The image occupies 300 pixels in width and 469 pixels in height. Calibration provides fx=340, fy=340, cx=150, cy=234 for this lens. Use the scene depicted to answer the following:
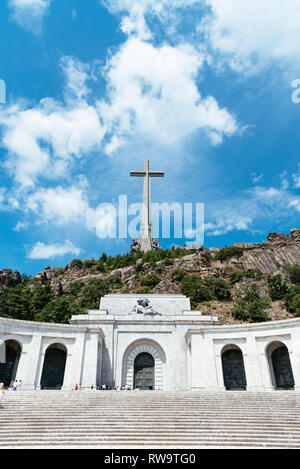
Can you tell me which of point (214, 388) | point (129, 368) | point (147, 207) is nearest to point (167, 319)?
point (129, 368)

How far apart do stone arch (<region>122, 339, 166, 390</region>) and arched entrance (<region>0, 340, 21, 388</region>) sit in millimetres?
8715

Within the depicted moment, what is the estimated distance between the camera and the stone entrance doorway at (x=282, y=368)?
83.4 feet

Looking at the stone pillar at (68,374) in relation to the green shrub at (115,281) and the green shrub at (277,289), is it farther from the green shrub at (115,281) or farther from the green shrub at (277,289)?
the green shrub at (115,281)

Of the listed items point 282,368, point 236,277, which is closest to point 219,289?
point 236,277

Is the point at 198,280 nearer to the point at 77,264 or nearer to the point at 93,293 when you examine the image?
the point at 93,293

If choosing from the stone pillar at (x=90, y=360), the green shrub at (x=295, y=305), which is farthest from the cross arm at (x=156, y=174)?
the stone pillar at (x=90, y=360)

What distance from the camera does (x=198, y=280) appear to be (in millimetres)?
64688

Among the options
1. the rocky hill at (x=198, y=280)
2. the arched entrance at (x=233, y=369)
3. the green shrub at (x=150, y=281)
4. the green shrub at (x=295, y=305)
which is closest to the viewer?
the arched entrance at (x=233, y=369)

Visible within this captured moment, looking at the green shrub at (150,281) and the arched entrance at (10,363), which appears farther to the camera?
the green shrub at (150,281)

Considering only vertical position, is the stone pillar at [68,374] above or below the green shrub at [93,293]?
below

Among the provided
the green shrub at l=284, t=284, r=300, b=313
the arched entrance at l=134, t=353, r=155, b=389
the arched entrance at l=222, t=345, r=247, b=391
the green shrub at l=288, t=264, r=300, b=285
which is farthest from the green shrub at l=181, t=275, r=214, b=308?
the arched entrance at l=222, t=345, r=247, b=391

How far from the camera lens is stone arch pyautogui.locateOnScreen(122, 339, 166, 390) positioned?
28609mm

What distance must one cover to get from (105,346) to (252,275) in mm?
46134

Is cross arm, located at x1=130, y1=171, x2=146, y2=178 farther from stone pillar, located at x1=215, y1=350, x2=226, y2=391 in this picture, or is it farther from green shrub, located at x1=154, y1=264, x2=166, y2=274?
stone pillar, located at x1=215, y1=350, x2=226, y2=391
